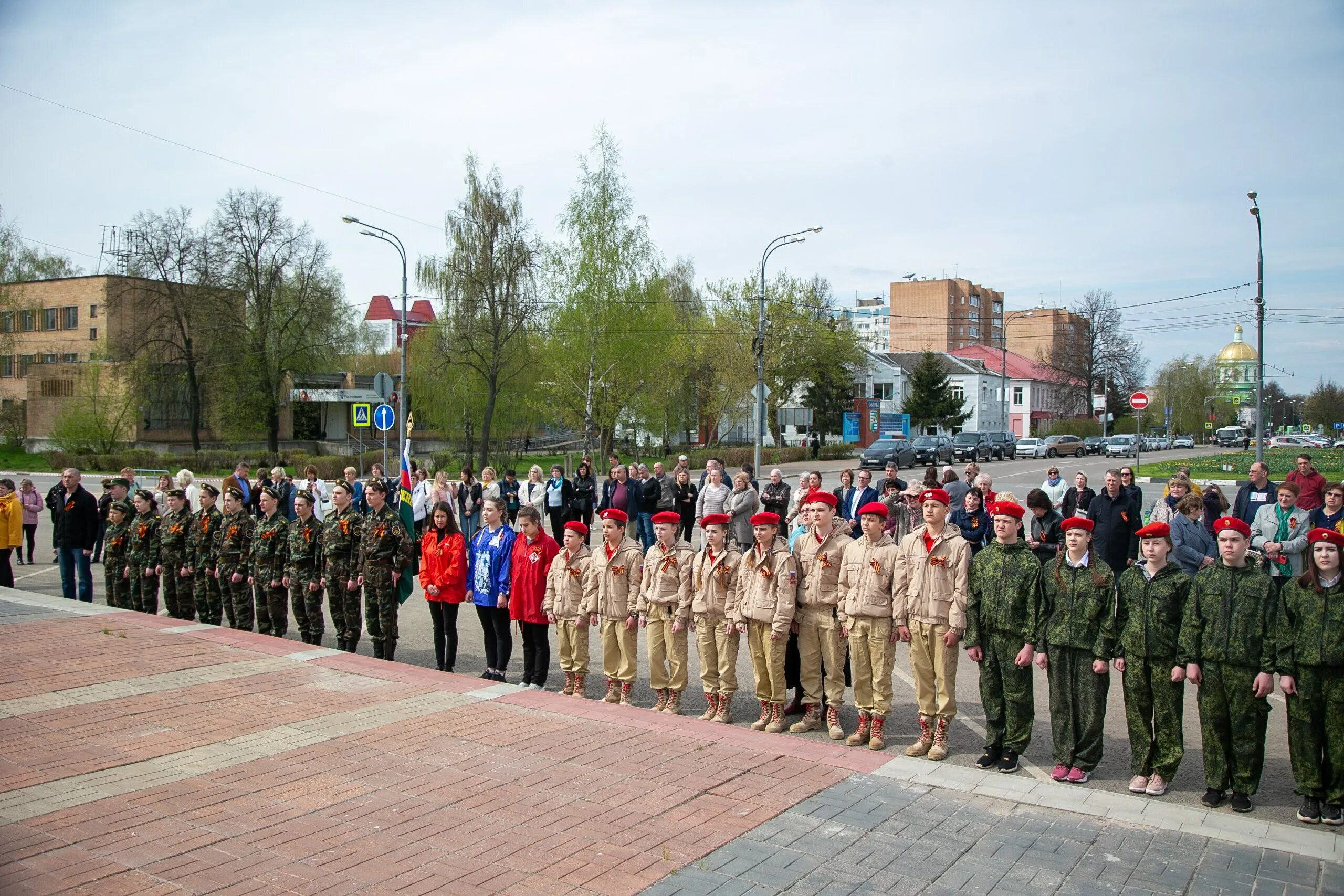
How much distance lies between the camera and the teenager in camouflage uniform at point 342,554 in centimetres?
934

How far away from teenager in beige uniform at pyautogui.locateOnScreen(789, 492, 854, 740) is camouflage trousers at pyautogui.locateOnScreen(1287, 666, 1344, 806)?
2.82m

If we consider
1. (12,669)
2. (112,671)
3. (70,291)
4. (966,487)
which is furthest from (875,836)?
(70,291)

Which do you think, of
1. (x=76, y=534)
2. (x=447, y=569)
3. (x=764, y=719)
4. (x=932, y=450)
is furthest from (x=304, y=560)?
(x=932, y=450)

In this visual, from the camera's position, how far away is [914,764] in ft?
21.2

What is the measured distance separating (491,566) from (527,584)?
1.21 ft

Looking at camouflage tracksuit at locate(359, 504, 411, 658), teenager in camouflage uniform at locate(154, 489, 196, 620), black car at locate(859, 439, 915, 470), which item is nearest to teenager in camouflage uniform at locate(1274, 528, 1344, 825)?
camouflage tracksuit at locate(359, 504, 411, 658)

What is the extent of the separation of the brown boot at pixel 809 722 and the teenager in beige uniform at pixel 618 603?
4.53ft

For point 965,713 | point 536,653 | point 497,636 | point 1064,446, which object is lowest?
point 965,713

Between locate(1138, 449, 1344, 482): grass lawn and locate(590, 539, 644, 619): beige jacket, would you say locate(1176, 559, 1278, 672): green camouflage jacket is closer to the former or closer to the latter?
locate(590, 539, 644, 619): beige jacket

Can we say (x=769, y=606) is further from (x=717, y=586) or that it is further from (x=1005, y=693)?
(x=1005, y=693)

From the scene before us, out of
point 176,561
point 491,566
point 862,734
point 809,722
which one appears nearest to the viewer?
point 862,734

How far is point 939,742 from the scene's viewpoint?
21.9 ft

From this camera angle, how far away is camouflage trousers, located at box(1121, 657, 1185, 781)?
5.91m

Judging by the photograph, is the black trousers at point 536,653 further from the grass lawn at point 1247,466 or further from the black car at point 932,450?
the black car at point 932,450
